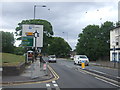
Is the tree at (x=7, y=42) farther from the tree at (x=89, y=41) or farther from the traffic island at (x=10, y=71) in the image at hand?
the traffic island at (x=10, y=71)

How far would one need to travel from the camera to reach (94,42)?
210 feet

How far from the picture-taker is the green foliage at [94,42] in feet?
212

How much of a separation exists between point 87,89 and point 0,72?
9.03 m

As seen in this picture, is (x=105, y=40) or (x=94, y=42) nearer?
(x=94, y=42)

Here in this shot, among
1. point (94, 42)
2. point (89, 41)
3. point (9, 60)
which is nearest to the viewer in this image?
point (9, 60)

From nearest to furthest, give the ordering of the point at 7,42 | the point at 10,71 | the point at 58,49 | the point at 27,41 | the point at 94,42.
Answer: the point at 10,71
the point at 27,41
the point at 94,42
the point at 7,42
the point at 58,49

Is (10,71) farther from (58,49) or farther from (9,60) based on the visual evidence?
(58,49)

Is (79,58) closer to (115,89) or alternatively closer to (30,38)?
(30,38)

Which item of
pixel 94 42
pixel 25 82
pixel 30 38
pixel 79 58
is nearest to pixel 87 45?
pixel 94 42

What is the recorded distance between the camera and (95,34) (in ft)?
229

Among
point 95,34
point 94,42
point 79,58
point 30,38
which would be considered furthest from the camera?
point 95,34

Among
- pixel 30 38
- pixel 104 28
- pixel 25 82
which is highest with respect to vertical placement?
pixel 104 28

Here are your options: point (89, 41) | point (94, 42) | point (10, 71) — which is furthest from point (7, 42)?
point (10, 71)

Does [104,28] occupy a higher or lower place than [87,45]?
higher
